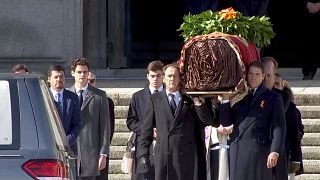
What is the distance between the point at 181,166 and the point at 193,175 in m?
0.16

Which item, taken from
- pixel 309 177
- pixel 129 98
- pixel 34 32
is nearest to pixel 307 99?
pixel 309 177

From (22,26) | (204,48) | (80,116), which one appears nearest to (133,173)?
(80,116)

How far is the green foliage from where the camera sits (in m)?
11.3

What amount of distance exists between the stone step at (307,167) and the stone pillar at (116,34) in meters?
6.77

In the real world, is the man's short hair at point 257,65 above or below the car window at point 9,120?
above

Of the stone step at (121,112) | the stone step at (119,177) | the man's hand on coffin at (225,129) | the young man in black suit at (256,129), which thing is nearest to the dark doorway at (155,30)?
the stone step at (121,112)

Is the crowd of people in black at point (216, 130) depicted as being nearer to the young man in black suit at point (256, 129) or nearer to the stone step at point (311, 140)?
the young man in black suit at point (256, 129)

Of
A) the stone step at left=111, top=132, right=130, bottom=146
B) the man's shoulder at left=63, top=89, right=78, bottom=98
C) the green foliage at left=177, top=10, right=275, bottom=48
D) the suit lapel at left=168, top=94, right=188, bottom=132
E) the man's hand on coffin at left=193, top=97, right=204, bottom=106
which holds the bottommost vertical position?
the stone step at left=111, top=132, right=130, bottom=146

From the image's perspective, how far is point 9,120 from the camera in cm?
778

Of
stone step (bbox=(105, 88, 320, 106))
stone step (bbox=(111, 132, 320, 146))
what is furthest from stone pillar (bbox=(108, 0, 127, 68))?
stone step (bbox=(111, 132, 320, 146))

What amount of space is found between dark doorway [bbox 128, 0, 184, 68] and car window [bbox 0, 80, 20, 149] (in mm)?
13781

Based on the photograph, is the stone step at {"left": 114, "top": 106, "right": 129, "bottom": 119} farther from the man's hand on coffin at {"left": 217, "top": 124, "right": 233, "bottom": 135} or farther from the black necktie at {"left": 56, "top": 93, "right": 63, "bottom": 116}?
the man's hand on coffin at {"left": 217, "top": 124, "right": 233, "bottom": 135}

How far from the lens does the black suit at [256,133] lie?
419 inches

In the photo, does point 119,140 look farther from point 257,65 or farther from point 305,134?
point 257,65
